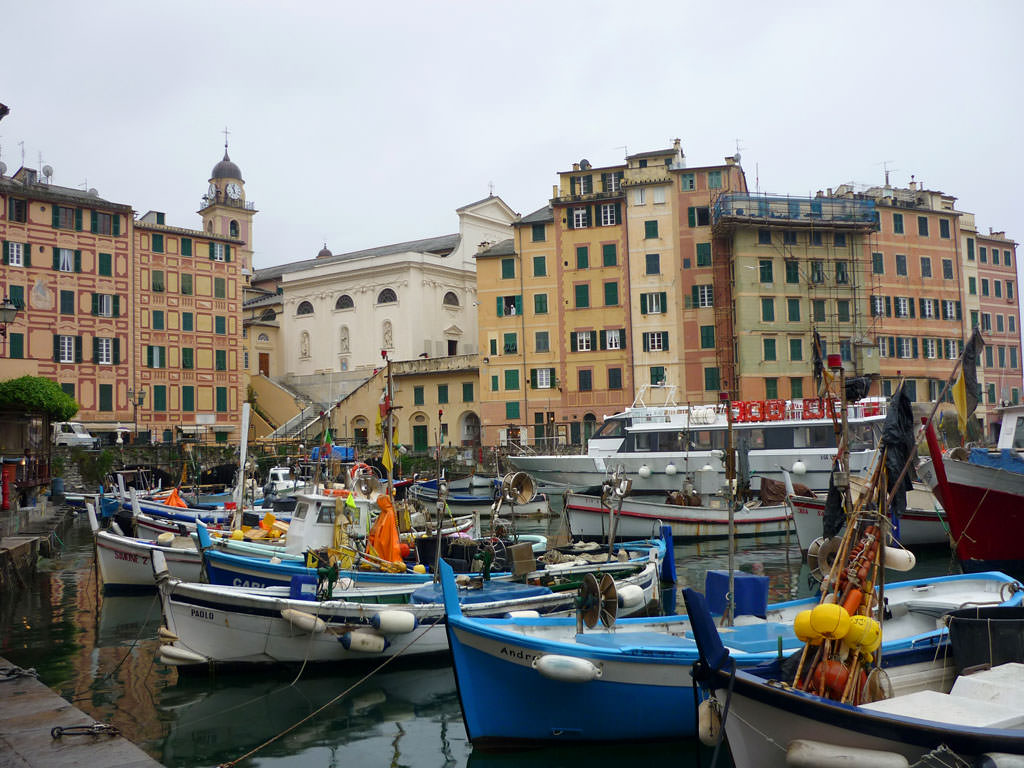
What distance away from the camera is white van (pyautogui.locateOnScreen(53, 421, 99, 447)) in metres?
48.3

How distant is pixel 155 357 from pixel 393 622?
48.1 meters

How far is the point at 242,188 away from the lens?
9225 cm

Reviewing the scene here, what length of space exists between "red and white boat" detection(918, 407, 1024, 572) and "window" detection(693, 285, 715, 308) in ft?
106

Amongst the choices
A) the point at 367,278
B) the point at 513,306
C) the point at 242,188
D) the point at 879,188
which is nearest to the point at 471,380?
the point at 513,306

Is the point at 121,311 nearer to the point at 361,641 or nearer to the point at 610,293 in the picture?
the point at 610,293

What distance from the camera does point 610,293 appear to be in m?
54.1

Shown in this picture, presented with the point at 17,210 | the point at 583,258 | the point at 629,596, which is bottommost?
the point at 629,596

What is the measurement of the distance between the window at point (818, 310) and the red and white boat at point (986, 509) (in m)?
31.8

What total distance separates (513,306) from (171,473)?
2206 cm

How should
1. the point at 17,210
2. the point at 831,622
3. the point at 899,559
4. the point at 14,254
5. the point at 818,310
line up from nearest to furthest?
the point at 831,622, the point at 899,559, the point at 14,254, the point at 17,210, the point at 818,310

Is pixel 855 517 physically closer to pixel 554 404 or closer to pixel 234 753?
pixel 234 753

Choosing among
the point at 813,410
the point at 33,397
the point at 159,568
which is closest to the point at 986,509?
the point at 813,410

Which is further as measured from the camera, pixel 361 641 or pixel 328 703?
pixel 361 641

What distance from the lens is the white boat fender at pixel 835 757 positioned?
7.09 metres
